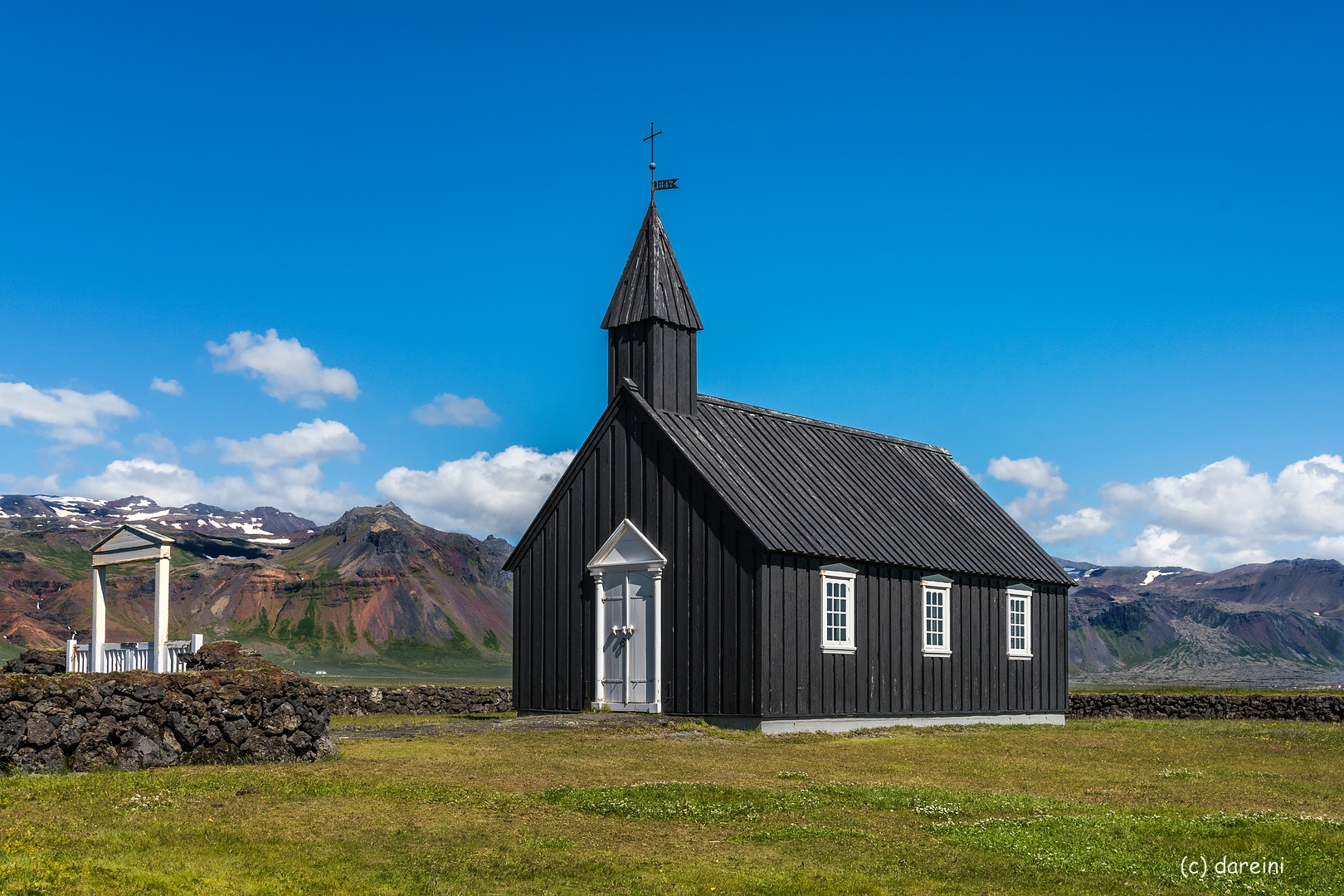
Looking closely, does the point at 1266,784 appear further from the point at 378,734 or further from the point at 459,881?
the point at 378,734

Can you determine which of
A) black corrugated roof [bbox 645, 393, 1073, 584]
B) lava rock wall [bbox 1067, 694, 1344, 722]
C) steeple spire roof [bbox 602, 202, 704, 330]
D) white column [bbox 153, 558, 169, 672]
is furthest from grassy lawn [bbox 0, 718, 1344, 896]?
lava rock wall [bbox 1067, 694, 1344, 722]

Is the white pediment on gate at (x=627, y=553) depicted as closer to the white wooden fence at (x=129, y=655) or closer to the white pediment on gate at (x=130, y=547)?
the white wooden fence at (x=129, y=655)

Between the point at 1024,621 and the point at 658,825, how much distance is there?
74.9 ft

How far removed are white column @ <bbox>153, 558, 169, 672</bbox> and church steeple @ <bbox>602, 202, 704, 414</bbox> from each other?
34.0 ft

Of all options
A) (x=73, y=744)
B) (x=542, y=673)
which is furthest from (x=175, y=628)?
(x=73, y=744)

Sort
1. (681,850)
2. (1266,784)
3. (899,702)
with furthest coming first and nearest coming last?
(899,702), (1266,784), (681,850)

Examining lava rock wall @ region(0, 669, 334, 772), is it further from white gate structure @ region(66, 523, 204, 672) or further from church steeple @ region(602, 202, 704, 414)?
church steeple @ region(602, 202, 704, 414)

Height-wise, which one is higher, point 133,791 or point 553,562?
point 553,562

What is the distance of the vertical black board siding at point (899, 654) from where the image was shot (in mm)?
27016

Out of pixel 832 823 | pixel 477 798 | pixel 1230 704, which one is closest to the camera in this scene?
pixel 832 823

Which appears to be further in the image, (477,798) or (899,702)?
(899,702)

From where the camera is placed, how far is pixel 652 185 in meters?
31.9

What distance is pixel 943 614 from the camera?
31.6 meters

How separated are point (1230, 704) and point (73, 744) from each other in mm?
32778
